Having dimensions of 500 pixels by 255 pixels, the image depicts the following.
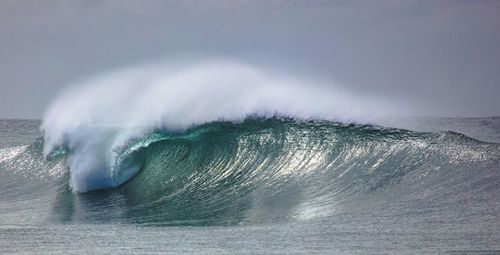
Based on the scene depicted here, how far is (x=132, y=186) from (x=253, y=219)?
5.37 m

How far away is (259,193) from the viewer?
21172 mm

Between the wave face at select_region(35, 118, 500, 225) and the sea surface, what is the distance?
4 cm

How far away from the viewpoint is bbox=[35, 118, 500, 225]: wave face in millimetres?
19469

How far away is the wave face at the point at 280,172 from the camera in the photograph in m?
19.5

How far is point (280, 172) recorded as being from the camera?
894 inches

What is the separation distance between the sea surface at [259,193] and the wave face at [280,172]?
4 centimetres

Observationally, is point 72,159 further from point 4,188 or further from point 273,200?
point 273,200

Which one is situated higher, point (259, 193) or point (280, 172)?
point (280, 172)

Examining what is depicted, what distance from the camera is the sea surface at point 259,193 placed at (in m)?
15.8

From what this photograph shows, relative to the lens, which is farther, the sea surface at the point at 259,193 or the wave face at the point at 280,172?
the wave face at the point at 280,172

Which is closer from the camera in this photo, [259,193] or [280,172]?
[259,193]

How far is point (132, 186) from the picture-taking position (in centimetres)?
2308

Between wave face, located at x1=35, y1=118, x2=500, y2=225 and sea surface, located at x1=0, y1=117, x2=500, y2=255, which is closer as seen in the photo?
sea surface, located at x1=0, y1=117, x2=500, y2=255

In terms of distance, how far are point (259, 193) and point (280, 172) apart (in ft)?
5.43
